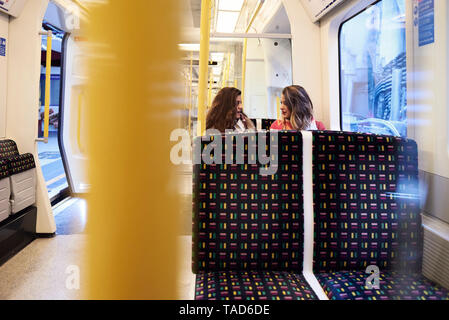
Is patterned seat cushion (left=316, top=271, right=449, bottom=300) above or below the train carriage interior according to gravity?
below

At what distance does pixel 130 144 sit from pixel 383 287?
1.47 meters

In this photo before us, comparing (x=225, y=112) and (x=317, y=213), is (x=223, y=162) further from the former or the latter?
(x=225, y=112)

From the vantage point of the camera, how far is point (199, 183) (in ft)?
4.84

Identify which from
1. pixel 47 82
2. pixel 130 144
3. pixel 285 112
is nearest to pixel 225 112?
pixel 285 112

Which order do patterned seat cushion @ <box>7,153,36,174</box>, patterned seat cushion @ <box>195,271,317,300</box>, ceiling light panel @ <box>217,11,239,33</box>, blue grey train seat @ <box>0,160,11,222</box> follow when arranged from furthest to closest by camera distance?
ceiling light panel @ <box>217,11,239,33</box>
patterned seat cushion @ <box>7,153,36,174</box>
blue grey train seat @ <box>0,160,11,222</box>
patterned seat cushion @ <box>195,271,317,300</box>

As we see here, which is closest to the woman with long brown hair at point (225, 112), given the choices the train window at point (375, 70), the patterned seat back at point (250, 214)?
the patterned seat back at point (250, 214)

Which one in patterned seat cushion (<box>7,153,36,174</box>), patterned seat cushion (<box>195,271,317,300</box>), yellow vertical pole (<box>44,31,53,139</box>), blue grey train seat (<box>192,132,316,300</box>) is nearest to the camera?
patterned seat cushion (<box>195,271,317,300</box>)

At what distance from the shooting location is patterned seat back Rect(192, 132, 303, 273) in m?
1.49

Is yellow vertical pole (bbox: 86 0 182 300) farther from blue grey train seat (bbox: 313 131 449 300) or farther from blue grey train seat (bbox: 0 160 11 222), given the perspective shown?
blue grey train seat (bbox: 0 160 11 222)

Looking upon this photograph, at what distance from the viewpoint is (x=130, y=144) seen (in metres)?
0.25

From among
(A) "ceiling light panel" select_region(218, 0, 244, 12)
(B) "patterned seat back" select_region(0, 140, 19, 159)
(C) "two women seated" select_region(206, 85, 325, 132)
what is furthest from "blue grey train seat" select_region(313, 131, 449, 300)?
(A) "ceiling light panel" select_region(218, 0, 244, 12)

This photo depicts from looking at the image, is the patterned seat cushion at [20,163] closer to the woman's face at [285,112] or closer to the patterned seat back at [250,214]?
the patterned seat back at [250,214]

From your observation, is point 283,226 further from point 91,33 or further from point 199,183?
point 91,33

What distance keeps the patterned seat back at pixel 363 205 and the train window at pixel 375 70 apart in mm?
639
